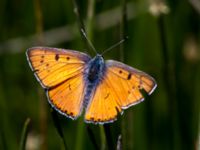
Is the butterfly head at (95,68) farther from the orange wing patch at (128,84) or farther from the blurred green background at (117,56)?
the blurred green background at (117,56)

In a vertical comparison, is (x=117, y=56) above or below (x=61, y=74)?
below

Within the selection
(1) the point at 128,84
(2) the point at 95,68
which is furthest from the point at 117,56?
(1) the point at 128,84

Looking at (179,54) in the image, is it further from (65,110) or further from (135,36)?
(65,110)

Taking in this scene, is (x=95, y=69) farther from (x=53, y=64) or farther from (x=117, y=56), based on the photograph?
(x=117, y=56)

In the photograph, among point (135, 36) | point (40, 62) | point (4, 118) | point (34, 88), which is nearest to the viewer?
point (40, 62)

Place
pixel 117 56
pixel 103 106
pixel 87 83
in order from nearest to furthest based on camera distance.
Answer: pixel 103 106 → pixel 87 83 → pixel 117 56

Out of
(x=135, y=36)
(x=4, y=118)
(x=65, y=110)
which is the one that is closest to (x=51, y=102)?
(x=65, y=110)

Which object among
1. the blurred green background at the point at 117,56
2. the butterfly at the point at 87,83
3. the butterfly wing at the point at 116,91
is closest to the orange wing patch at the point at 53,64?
the butterfly at the point at 87,83
